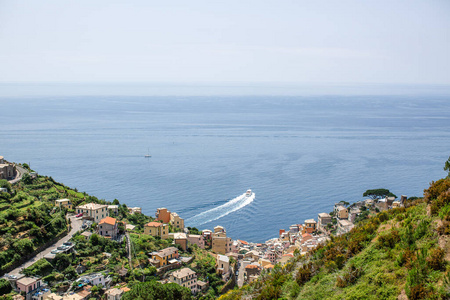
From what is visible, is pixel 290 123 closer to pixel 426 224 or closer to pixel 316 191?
pixel 316 191

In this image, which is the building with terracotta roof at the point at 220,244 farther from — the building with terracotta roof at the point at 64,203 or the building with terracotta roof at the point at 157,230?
the building with terracotta roof at the point at 64,203

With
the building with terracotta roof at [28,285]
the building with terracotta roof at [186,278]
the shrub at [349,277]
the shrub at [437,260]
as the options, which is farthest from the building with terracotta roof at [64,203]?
the shrub at [437,260]

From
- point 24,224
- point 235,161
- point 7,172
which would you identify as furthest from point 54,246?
point 235,161

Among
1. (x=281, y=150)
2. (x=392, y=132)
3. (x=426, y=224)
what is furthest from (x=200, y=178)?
(x=392, y=132)

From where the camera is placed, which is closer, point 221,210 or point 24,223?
point 24,223

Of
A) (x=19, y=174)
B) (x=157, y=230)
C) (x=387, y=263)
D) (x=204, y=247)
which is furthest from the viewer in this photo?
(x=19, y=174)

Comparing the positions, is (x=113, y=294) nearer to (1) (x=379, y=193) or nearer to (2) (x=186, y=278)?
(2) (x=186, y=278)

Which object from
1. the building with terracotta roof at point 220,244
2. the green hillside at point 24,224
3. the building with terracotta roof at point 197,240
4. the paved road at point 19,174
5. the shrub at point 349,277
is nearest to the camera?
the shrub at point 349,277
